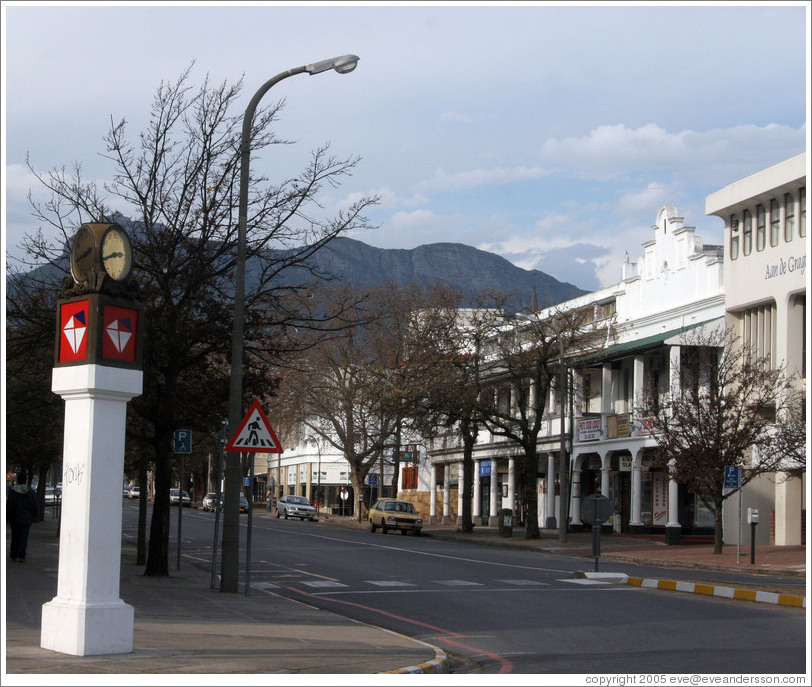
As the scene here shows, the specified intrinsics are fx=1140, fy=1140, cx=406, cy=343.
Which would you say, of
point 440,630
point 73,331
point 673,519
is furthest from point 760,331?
point 73,331

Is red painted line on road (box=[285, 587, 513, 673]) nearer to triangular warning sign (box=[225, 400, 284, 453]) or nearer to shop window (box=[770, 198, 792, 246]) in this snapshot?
triangular warning sign (box=[225, 400, 284, 453])

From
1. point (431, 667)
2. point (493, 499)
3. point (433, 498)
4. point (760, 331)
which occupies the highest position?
point (760, 331)

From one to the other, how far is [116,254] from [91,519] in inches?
103

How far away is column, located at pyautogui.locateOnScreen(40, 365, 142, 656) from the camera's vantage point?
10.6 m

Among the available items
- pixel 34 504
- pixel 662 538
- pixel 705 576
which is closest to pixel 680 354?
pixel 662 538

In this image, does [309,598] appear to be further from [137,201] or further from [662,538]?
[662,538]

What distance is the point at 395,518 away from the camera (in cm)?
5153

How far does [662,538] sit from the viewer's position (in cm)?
4478

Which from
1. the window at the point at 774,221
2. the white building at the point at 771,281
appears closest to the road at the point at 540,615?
the white building at the point at 771,281

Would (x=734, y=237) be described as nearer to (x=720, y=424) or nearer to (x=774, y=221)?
(x=774, y=221)

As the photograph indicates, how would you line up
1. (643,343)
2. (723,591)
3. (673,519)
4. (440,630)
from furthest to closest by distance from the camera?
(643,343) < (673,519) < (723,591) < (440,630)

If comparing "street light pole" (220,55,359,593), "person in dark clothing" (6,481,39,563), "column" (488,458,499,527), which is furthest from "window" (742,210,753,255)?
"person in dark clothing" (6,481,39,563)

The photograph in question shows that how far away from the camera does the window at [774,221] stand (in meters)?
38.8

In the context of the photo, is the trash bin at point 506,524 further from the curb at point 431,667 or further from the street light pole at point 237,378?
the curb at point 431,667
